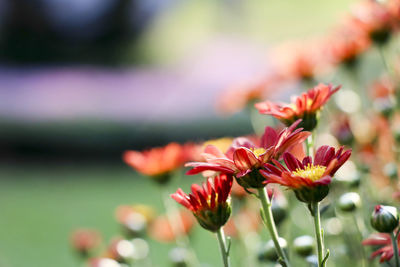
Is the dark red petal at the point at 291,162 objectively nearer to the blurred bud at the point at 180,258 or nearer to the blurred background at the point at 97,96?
the blurred bud at the point at 180,258

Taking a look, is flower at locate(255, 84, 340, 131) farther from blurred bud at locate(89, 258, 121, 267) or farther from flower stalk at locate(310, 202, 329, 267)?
blurred bud at locate(89, 258, 121, 267)

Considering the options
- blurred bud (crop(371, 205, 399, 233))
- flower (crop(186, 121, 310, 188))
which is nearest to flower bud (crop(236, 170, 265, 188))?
flower (crop(186, 121, 310, 188))

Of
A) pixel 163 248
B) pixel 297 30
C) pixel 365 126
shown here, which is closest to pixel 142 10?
pixel 297 30

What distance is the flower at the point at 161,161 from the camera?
87 cm

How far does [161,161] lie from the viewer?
0.88 m

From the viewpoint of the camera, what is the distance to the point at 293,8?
8500 mm

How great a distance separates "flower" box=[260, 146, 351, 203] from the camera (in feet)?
1.70

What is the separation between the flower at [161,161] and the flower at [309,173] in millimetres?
308

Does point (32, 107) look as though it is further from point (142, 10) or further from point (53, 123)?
point (142, 10)

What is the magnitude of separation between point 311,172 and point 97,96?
368 cm

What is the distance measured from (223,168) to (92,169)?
2.87 metres

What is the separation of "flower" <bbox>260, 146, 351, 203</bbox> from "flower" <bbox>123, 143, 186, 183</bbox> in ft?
1.01

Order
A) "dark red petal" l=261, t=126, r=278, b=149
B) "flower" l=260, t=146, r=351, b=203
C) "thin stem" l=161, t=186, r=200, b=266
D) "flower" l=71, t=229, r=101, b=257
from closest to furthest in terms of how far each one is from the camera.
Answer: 1. "flower" l=260, t=146, r=351, b=203
2. "dark red petal" l=261, t=126, r=278, b=149
3. "thin stem" l=161, t=186, r=200, b=266
4. "flower" l=71, t=229, r=101, b=257

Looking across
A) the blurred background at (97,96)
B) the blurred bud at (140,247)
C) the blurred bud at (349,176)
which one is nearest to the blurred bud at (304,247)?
the blurred bud at (349,176)
